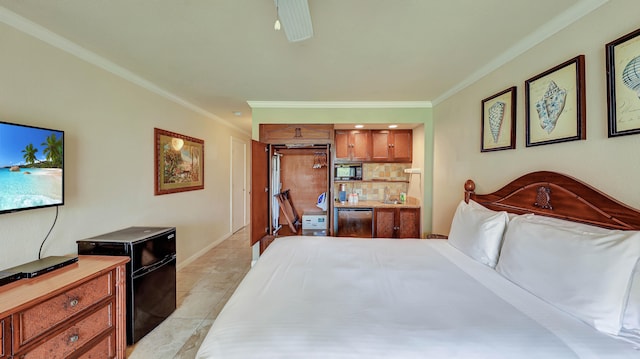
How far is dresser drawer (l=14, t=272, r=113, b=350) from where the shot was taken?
4.08 feet

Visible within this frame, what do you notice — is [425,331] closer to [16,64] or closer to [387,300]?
[387,300]

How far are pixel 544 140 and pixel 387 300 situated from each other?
5.44 ft

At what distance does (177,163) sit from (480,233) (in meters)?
3.78

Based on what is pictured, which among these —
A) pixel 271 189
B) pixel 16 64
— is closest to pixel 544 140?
pixel 271 189

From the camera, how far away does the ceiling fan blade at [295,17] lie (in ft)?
4.23

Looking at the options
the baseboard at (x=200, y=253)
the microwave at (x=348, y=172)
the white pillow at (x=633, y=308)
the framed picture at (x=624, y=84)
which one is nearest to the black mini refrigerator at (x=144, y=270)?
the baseboard at (x=200, y=253)

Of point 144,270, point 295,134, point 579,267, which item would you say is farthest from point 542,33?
point 144,270

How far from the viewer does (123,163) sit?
2623 mm

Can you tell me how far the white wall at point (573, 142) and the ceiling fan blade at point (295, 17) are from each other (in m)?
1.72

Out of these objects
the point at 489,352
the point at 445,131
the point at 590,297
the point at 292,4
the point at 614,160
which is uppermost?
the point at 292,4

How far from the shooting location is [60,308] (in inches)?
55.6

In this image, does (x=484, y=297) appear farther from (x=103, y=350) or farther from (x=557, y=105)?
(x=103, y=350)

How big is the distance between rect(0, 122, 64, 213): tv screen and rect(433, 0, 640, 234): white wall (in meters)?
3.59

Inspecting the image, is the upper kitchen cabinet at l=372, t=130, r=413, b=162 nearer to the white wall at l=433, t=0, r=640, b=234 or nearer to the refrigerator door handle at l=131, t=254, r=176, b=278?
the white wall at l=433, t=0, r=640, b=234
